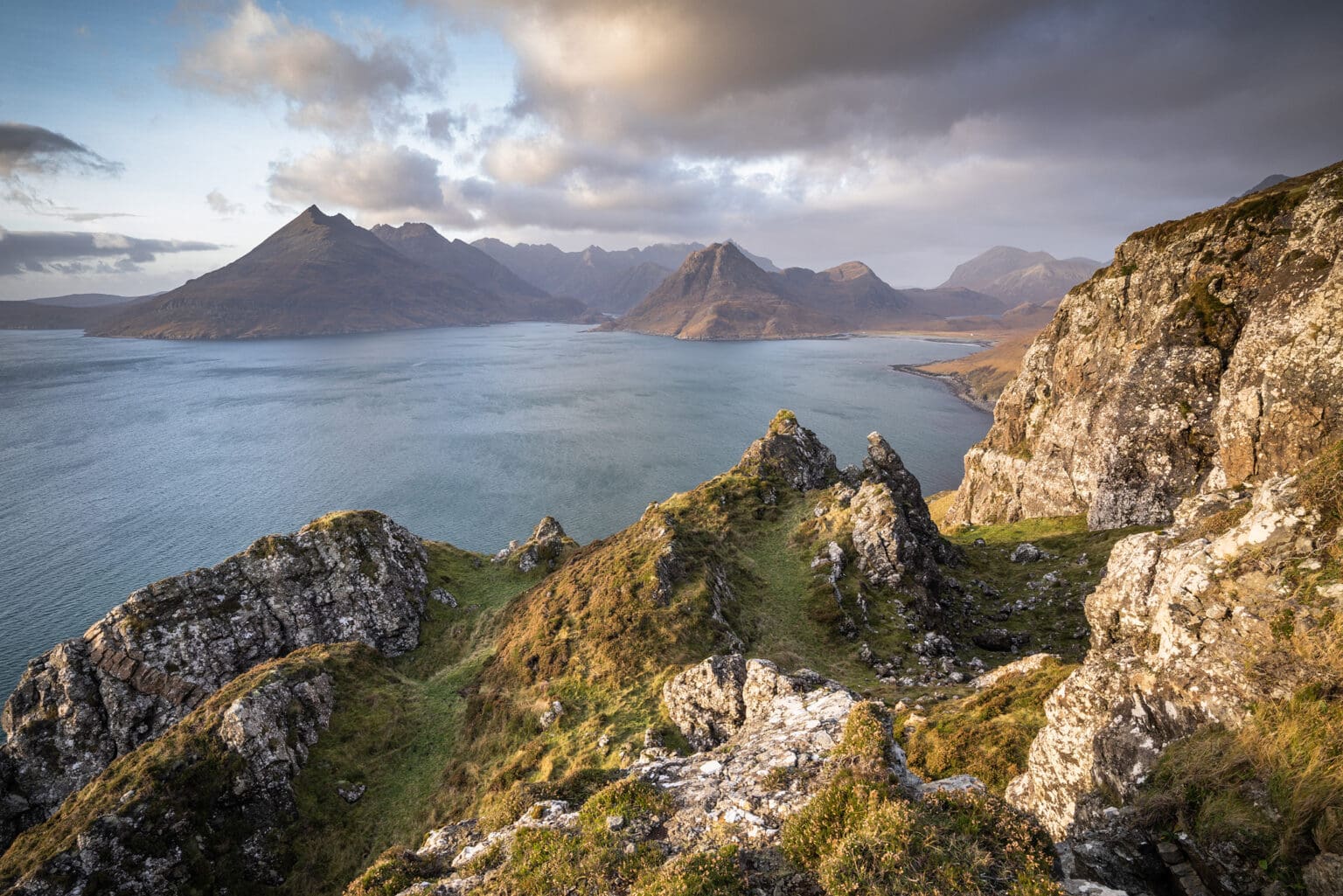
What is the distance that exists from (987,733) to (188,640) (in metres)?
45.0

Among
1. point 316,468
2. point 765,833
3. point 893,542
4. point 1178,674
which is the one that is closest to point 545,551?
point 893,542

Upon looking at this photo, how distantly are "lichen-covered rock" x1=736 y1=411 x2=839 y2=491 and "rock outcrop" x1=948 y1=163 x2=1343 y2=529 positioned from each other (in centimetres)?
2352

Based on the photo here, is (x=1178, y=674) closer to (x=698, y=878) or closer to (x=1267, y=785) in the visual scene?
(x=1267, y=785)

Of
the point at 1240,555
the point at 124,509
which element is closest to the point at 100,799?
the point at 1240,555

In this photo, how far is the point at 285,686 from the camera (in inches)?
1101

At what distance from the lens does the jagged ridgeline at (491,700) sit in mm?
13445

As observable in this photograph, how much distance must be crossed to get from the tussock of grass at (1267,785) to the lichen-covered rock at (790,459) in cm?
4010

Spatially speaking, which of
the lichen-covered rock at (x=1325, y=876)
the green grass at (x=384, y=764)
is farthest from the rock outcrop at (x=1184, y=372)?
the green grass at (x=384, y=764)

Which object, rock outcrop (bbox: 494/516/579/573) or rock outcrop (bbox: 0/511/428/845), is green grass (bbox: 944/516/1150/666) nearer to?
rock outcrop (bbox: 494/516/579/573)

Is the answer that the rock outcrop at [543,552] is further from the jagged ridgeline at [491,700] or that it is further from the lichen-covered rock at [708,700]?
the lichen-covered rock at [708,700]

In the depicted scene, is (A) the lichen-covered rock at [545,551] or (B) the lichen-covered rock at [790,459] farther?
(B) the lichen-covered rock at [790,459]

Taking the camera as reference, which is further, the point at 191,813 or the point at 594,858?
the point at 191,813

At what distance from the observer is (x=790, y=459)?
175 feet

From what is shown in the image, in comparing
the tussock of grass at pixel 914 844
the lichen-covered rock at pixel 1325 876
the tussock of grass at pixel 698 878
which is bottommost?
the tussock of grass at pixel 698 878
